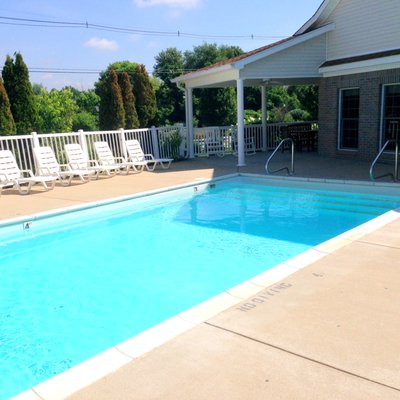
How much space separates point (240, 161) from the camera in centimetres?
1386

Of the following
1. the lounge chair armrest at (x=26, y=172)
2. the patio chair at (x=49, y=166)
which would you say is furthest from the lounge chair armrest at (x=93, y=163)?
the lounge chair armrest at (x=26, y=172)

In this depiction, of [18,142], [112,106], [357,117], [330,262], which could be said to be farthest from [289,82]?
[330,262]

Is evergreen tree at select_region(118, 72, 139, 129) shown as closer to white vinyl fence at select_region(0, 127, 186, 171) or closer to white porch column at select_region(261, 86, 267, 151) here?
white vinyl fence at select_region(0, 127, 186, 171)

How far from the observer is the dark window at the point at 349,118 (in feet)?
44.6

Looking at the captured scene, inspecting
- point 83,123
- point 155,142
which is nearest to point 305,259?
point 155,142

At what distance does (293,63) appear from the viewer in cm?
1384

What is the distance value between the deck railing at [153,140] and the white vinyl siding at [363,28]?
5.26m

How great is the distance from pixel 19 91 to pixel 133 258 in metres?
8.51

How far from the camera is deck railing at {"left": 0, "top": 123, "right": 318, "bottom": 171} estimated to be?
12.2 meters

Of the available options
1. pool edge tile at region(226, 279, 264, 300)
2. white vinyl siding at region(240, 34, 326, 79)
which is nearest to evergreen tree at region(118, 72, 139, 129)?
white vinyl siding at region(240, 34, 326, 79)

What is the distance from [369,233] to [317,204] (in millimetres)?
3815

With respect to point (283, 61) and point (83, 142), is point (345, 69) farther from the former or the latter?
point (83, 142)

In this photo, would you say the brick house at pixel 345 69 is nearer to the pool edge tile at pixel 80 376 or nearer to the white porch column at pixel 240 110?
the white porch column at pixel 240 110

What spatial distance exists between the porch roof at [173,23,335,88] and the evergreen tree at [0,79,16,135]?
6.19 metres
